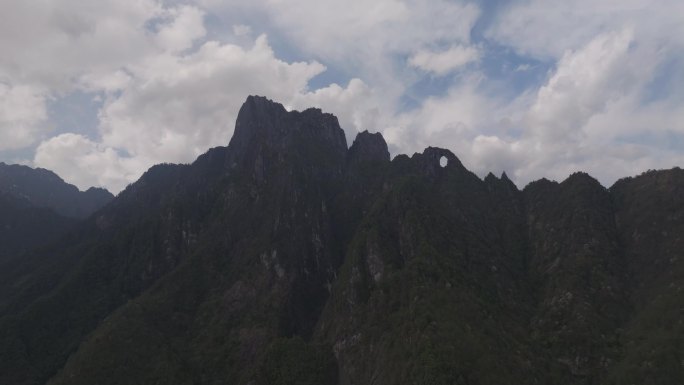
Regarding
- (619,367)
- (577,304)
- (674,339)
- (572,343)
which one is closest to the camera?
(674,339)

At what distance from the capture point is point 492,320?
185 metres

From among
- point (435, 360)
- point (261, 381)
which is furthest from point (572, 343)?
point (261, 381)

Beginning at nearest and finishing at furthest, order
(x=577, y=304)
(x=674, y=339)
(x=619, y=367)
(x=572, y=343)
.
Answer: (x=674, y=339) → (x=619, y=367) → (x=572, y=343) → (x=577, y=304)

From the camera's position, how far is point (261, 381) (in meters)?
198

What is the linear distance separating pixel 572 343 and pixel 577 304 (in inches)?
767

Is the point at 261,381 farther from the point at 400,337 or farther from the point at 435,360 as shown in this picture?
the point at 435,360

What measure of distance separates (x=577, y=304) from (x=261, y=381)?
12682cm

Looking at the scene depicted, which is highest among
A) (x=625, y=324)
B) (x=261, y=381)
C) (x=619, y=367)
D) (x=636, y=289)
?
(x=636, y=289)

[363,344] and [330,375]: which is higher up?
[363,344]

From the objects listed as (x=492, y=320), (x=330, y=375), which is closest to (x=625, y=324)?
(x=492, y=320)

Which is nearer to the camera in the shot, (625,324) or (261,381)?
(625,324)

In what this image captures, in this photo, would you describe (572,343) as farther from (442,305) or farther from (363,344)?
(363,344)

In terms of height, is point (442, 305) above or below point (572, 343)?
above

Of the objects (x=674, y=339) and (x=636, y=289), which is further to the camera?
(x=636, y=289)
